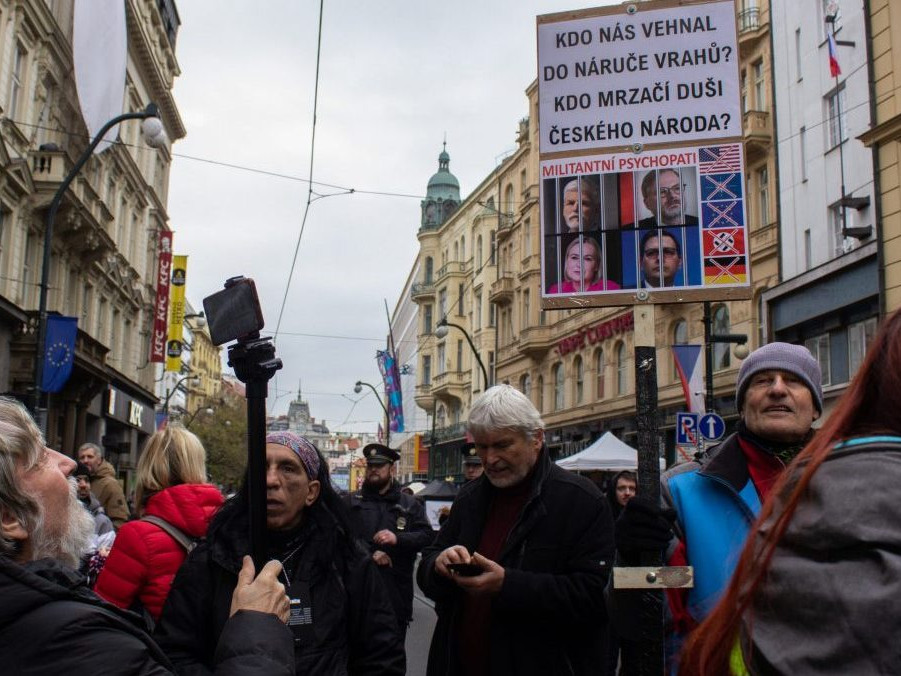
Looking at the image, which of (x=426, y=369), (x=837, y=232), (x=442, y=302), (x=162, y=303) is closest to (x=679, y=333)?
(x=837, y=232)

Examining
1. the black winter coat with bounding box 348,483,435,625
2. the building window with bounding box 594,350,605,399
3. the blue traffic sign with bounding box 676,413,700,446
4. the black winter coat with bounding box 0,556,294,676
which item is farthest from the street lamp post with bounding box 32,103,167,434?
the building window with bounding box 594,350,605,399

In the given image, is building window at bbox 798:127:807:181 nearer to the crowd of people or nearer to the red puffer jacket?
the crowd of people

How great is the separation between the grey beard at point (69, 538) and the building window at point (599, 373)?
3577cm

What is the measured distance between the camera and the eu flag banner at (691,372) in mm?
15547

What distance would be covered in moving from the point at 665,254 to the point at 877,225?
Result: 15.9m

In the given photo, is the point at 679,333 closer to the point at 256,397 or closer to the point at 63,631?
the point at 256,397

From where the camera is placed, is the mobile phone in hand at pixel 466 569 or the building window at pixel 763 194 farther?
the building window at pixel 763 194

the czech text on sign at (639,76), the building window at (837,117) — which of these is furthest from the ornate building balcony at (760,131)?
the czech text on sign at (639,76)

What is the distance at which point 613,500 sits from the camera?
30.6ft

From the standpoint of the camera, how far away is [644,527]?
2889 millimetres

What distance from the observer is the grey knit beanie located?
3.24 meters

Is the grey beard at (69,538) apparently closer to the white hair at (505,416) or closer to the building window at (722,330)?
the white hair at (505,416)

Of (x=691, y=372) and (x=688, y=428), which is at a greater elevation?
(x=691, y=372)

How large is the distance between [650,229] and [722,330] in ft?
81.7
